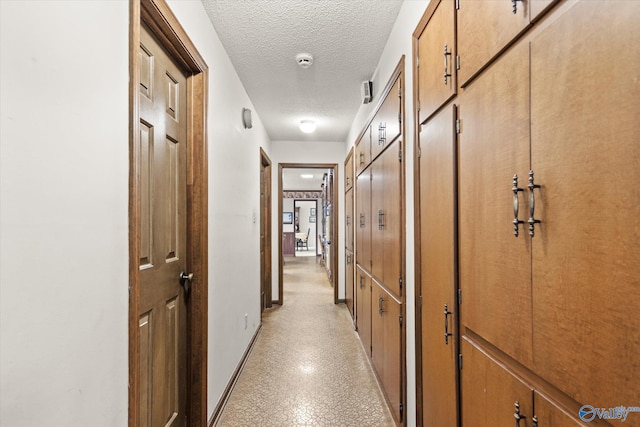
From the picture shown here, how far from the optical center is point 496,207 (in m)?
0.95

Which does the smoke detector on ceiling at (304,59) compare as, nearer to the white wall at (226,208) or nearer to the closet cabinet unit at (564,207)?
the white wall at (226,208)

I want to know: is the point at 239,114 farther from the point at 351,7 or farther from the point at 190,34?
the point at 351,7

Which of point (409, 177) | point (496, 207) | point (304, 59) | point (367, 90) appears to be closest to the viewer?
point (496, 207)

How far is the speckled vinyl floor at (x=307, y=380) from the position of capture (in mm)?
2107

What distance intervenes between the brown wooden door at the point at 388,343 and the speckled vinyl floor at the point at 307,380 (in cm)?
16

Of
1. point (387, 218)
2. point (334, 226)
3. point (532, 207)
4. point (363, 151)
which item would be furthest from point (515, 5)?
point (334, 226)

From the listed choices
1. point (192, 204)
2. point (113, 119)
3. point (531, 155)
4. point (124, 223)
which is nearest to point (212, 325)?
point (192, 204)

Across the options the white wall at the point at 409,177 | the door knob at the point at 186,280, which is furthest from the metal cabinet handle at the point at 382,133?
the door knob at the point at 186,280

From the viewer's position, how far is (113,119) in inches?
38.7

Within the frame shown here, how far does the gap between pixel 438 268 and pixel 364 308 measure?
1.93m

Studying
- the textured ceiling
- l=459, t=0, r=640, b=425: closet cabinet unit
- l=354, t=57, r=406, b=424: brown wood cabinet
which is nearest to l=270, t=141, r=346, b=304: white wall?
the textured ceiling

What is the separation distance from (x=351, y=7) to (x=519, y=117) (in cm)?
142

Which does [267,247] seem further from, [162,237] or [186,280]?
[162,237]

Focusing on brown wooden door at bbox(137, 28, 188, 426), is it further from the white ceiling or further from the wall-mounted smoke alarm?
the white ceiling
